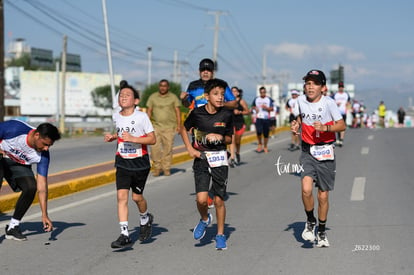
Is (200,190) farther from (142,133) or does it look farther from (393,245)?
(393,245)

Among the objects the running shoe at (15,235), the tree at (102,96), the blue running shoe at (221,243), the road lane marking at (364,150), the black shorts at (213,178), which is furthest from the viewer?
the tree at (102,96)

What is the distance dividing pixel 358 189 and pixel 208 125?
5.09 meters

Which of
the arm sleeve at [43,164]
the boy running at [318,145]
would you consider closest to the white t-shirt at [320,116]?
the boy running at [318,145]

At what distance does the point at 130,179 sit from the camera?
280 inches

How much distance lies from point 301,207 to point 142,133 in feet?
10.7

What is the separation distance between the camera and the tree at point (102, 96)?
340ft

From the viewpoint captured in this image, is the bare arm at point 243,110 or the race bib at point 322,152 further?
the bare arm at point 243,110

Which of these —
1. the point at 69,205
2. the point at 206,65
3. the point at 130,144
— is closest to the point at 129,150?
the point at 130,144

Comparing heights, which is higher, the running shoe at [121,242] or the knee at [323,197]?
the knee at [323,197]

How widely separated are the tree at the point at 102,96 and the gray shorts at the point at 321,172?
97839mm

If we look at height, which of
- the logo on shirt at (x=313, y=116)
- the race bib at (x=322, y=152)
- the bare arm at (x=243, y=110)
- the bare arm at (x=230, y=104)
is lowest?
the race bib at (x=322, y=152)

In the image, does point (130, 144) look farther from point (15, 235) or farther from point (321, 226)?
point (321, 226)

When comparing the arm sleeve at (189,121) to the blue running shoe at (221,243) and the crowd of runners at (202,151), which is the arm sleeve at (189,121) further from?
the blue running shoe at (221,243)

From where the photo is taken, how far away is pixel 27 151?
7438mm
